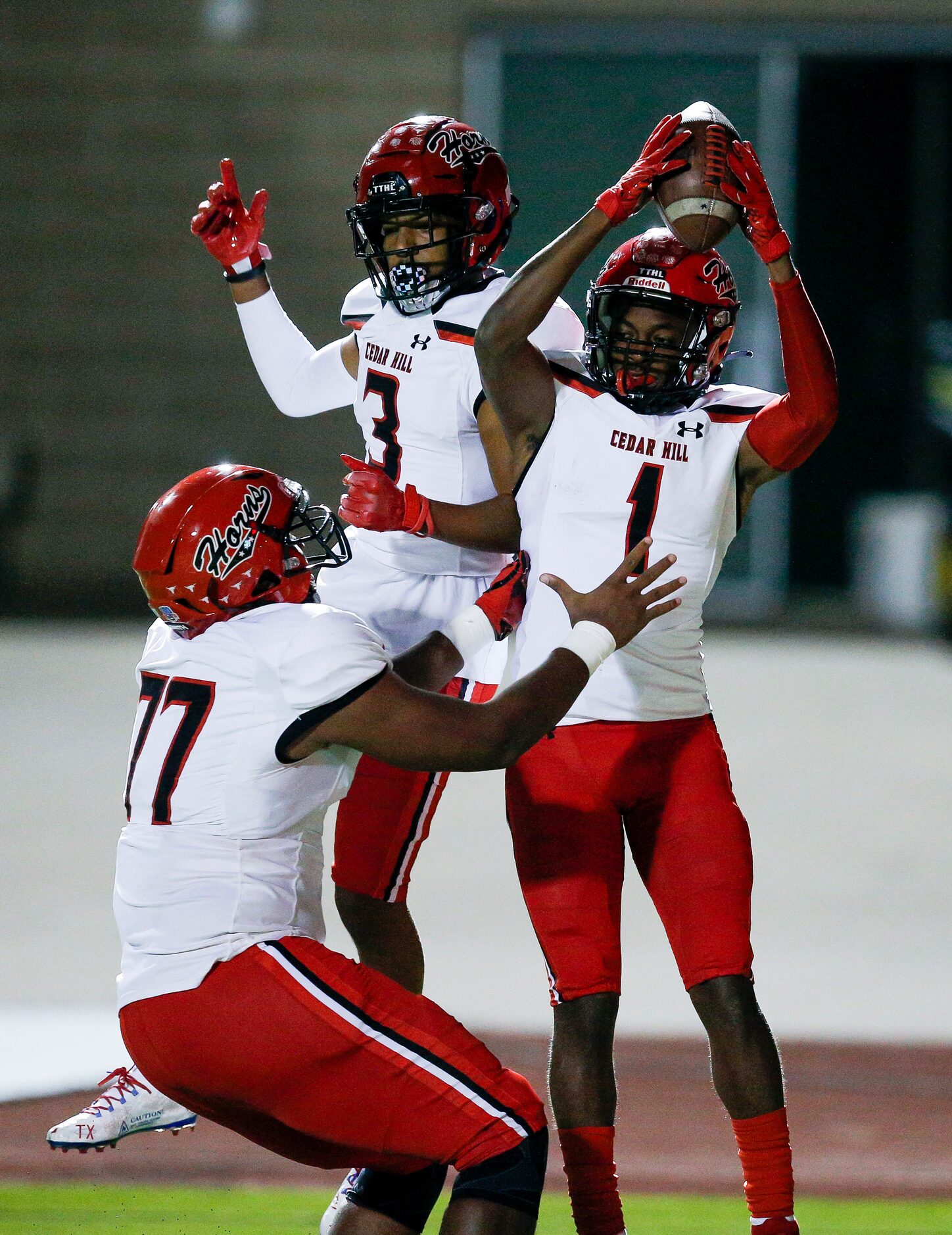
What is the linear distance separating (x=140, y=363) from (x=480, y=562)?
31.8 feet

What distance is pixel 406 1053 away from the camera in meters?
→ 2.45

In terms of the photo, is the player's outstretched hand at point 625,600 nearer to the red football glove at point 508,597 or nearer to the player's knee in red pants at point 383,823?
the red football glove at point 508,597

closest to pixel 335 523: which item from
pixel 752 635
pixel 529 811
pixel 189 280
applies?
pixel 529 811

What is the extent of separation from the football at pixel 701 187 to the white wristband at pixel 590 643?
688 mm

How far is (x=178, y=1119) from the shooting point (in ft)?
9.72

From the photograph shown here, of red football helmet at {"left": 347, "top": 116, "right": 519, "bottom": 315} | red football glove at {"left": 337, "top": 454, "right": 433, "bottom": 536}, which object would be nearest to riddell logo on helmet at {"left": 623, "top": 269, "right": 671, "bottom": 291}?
red football helmet at {"left": 347, "top": 116, "right": 519, "bottom": 315}

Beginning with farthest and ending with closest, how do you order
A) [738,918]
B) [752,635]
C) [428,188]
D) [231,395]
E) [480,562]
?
[231,395] → [752,635] → [480,562] → [428,188] → [738,918]

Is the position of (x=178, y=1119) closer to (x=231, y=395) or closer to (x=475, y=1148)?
(x=475, y=1148)

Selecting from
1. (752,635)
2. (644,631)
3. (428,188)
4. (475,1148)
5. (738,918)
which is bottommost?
(752,635)

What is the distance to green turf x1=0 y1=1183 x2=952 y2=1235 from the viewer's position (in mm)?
3324

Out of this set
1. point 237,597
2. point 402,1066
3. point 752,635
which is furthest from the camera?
point 752,635

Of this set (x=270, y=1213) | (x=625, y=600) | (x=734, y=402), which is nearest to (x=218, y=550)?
(x=625, y=600)

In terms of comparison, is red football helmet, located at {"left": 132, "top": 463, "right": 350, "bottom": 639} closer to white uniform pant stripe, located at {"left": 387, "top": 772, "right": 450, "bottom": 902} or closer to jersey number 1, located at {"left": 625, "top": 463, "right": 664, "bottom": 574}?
jersey number 1, located at {"left": 625, "top": 463, "right": 664, "bottom": 574}

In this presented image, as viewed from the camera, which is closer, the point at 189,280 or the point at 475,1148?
the point at 475,1148
